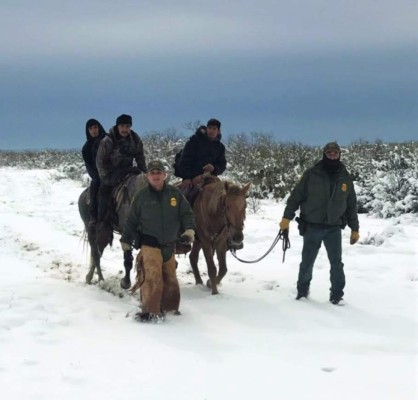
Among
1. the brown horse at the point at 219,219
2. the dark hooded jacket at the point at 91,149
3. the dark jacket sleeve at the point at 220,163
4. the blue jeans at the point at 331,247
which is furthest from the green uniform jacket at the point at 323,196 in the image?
the dark hooded jacket at the point at 91,149

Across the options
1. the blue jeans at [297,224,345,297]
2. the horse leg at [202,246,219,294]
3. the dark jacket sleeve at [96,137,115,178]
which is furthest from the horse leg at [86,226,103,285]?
the blue jeans at [297,224,345,297]

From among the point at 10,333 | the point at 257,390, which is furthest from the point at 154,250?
the point at 257,390

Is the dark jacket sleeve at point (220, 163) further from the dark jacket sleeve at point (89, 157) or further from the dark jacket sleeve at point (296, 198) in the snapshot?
the dark jacket sleeve at point (89, 157)

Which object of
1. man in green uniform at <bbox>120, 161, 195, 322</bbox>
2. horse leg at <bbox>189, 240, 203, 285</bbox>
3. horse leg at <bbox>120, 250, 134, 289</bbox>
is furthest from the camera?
horse leg at <bbox>189, 240, 203, 285</bbox>

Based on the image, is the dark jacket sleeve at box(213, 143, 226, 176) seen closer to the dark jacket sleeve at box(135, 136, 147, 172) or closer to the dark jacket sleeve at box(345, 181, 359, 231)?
the dark jacket sleeve at box(135, 136, 147, 172)

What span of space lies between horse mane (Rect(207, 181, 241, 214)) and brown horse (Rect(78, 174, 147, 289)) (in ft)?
3.35

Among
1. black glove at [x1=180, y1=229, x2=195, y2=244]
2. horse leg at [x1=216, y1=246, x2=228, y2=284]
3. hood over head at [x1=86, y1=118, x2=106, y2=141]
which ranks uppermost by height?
hood over head at [x1=86, y1=118, x2=106, y2=141]

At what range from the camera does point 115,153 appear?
26.5 feet

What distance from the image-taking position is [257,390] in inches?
171

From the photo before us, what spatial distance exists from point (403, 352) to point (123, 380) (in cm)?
280

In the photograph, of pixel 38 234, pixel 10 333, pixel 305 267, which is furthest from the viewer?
pixel 38 234

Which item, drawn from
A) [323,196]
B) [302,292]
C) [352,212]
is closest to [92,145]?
[323,196]

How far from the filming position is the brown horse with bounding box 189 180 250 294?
7.03 metres

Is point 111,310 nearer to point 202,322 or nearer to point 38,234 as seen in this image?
point 202,322
